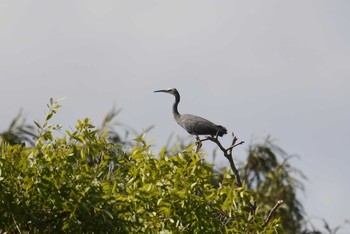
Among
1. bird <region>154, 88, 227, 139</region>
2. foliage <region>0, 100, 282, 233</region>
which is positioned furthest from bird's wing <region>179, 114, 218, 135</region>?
foliage <region>0, 100, 282, 233</region>

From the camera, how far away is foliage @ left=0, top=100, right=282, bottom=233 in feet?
47.9

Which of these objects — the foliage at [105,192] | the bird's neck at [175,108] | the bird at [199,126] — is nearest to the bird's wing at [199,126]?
the bird at [199,126]

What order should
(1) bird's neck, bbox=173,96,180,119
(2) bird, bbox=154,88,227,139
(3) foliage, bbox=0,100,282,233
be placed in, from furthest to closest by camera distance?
1. (1) bird's neck, bbox=173,96,180,119
2. (2) bird, bbox=154,88,227,139
3. (3) foliage, bbox=0,100,282,233

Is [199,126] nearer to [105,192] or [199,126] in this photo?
[199,126]

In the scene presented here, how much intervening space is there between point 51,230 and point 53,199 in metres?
0.53

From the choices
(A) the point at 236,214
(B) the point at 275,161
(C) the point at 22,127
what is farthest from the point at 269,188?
(A) the point at 236,214

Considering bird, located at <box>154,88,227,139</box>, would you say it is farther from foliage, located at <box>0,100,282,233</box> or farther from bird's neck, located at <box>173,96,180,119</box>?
foliage, located at <box>0,100,282,233</box>

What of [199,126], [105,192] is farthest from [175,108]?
[105,192]

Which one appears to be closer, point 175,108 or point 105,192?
point 105,192

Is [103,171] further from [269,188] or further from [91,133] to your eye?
[269,188]

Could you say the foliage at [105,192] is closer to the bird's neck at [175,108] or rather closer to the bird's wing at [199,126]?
the bird's wing at [199,126]

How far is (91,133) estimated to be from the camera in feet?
50.2

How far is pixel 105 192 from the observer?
14875 mm

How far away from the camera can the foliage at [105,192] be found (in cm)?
1460
